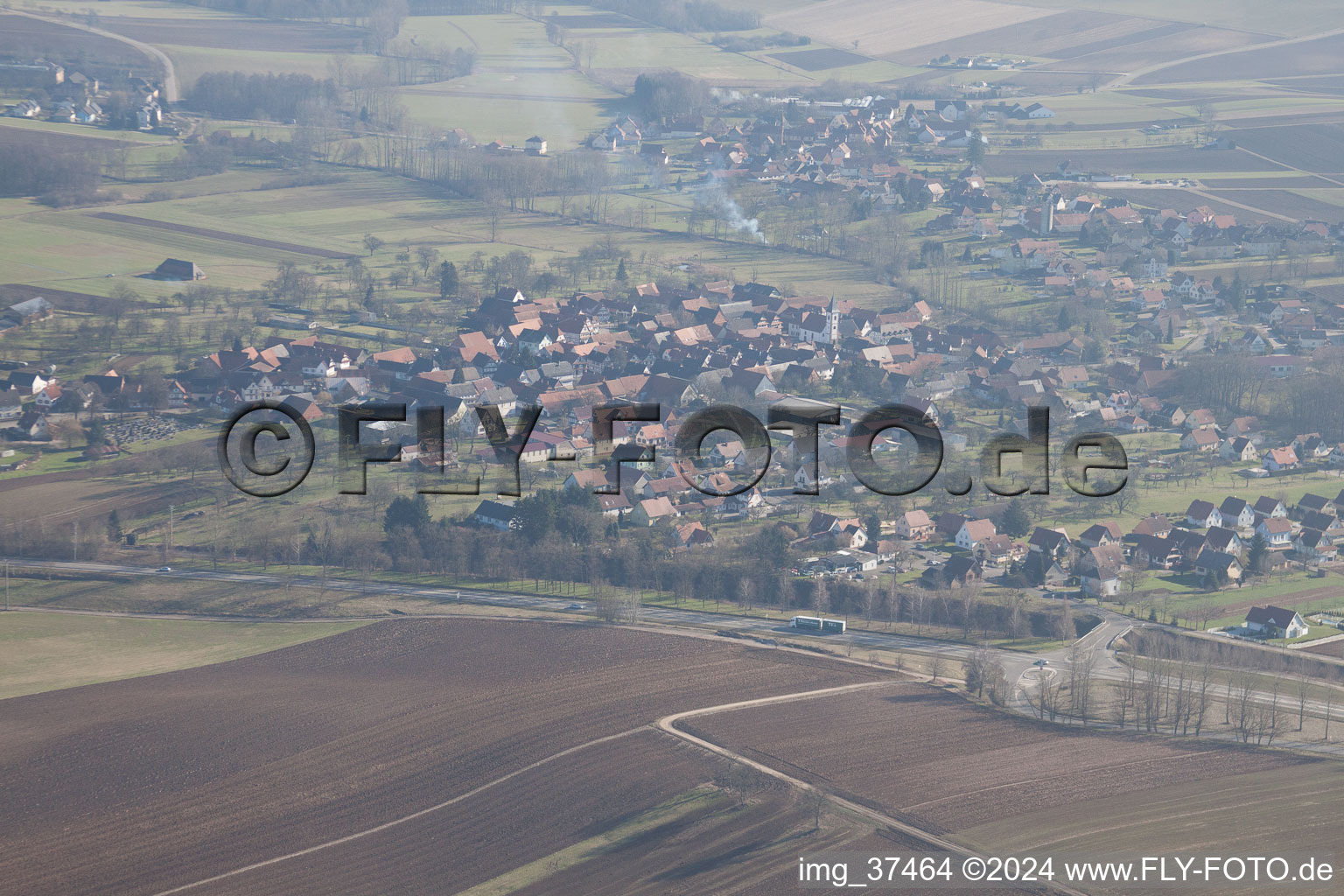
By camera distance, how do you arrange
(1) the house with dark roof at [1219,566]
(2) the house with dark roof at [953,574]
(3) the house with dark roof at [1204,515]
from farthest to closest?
(3) the house with dark roof at [1204,515] < (1) the house with dark roof at [1219,566] < (2) the house with dark roof at [953,574]

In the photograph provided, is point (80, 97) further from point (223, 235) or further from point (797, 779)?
point (797, 779)

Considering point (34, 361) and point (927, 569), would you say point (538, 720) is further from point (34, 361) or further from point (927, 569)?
point (34, 361)

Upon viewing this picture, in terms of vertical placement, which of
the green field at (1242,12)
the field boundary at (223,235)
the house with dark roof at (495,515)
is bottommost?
the house with dark roof at (495,515)

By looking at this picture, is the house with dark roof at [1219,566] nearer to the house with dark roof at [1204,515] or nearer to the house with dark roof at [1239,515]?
the house with dark roof at [1204,515]

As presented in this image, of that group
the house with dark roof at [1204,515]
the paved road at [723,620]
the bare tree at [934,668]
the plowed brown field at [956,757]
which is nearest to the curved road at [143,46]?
the paved road at [723,620]

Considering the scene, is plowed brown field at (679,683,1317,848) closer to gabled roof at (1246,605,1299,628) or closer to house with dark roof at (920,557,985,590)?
house with dark roof at (920,557,985,590)

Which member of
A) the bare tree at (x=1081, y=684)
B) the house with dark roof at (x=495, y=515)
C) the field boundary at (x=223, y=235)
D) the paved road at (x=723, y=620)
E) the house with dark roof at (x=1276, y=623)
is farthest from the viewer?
the field boundary at (x=223, y=235)

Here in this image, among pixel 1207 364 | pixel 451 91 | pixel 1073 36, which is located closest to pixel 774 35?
pixel 1073 36

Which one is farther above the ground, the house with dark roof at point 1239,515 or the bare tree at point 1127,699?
the house with dark roof at point 1239,515
